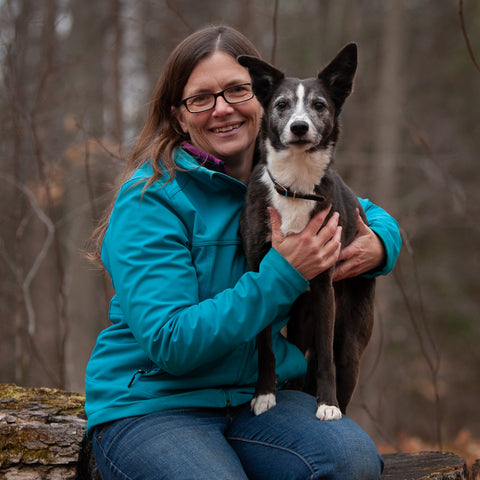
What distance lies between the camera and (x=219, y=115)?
2.72 m

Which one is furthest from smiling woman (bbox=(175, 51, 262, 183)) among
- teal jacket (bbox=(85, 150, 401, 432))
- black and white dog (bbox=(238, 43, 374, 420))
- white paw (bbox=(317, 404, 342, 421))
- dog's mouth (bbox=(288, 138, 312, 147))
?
white paw (bbox=(317, 404, 342, 421))

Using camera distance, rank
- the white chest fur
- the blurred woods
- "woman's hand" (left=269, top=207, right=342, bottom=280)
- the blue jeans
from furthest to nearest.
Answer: the blurred woods, the white chest fur, "woman's hand" (left=269, top=207, right=342, bottom=280), the blue jeans

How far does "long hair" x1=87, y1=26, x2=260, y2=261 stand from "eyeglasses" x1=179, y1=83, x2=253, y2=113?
9 centimetres

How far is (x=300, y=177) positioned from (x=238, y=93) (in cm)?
52

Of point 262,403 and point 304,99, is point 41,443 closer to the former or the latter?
point 262,403

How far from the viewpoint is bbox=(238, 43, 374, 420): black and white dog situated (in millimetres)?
2533

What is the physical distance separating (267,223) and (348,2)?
8627 mm

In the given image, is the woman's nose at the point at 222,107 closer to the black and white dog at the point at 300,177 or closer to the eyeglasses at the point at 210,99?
the eyeglasses at the point at 210,99

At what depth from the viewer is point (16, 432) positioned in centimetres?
257

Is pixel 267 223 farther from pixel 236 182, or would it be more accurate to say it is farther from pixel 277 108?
pixel 277 108

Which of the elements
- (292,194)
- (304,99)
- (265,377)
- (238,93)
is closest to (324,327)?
(265,377)

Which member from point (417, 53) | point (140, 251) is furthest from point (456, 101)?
point (140, 251)

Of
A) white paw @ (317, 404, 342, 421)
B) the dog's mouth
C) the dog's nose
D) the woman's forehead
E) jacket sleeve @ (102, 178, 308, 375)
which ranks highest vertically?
the woman's forehead

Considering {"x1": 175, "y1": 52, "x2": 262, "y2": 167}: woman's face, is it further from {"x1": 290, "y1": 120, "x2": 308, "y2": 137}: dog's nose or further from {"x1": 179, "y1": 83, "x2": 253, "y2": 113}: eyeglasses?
{"x1": 290, "y1": 120, "x2": 308, "y2": 137}: dog's nose
